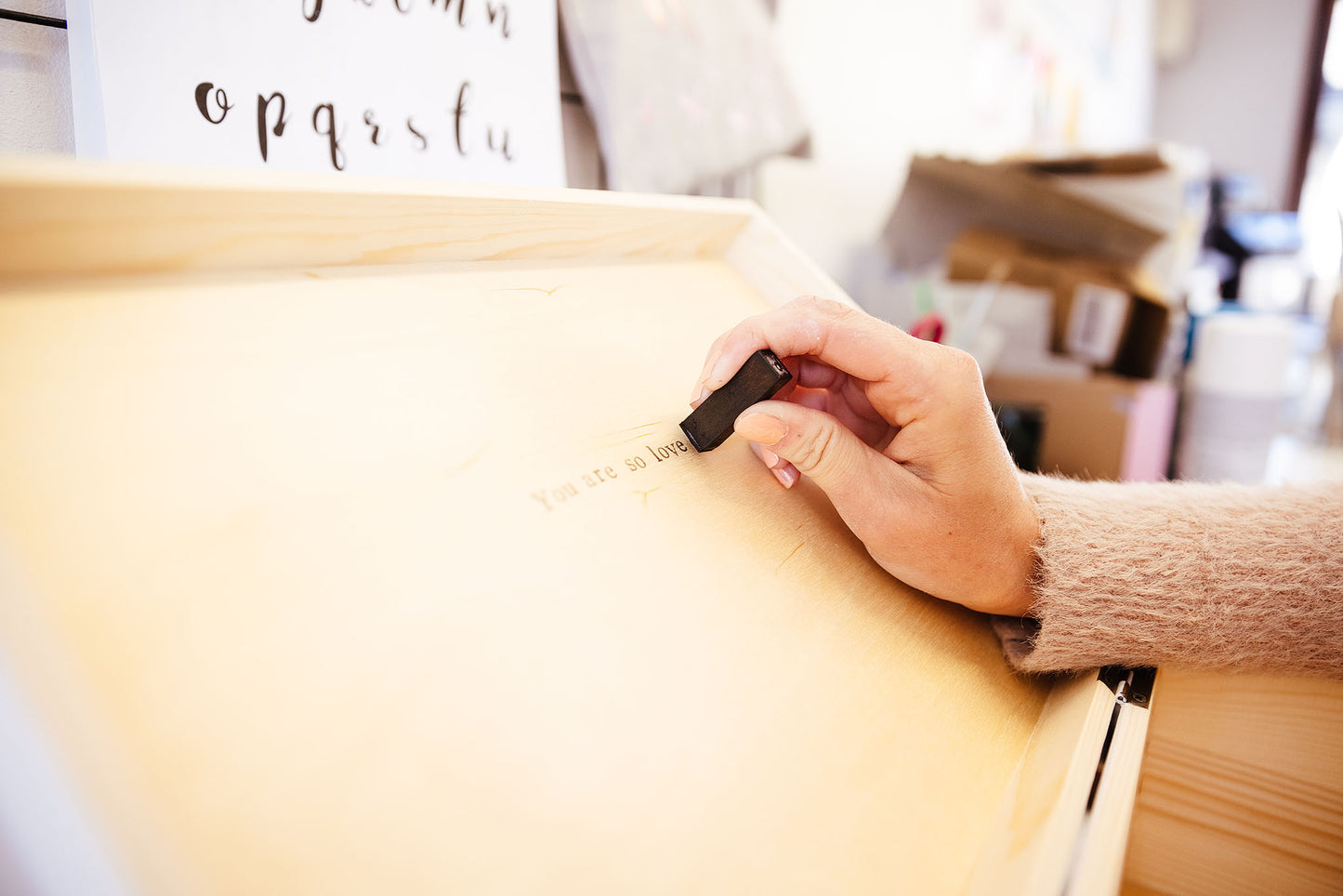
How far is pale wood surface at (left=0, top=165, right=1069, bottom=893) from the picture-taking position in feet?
0.80

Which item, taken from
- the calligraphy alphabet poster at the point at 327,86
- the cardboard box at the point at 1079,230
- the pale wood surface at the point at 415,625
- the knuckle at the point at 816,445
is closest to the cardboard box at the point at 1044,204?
the cardboard box at the point at 1079,230

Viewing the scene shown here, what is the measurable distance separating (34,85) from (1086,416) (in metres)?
1.48

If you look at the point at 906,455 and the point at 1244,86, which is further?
the point at 1244,86

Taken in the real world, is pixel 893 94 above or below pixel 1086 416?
above

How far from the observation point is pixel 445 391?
1.27 ft

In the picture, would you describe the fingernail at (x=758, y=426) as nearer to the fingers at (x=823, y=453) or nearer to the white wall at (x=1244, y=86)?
the fingers at (x=823, y=453)

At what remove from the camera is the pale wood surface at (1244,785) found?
1.54ft

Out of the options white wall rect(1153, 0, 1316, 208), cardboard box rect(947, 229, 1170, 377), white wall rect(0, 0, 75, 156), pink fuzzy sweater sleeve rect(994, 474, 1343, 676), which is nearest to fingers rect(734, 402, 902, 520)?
pink fuzzy sweater sleeve rect(994, 474, 1343, 676)

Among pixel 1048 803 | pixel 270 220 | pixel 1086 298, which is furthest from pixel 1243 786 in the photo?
pixel 1086 298

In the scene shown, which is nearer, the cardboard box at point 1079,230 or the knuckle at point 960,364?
the knuckle at point 960,364

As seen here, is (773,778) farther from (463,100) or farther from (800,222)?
(800,222)

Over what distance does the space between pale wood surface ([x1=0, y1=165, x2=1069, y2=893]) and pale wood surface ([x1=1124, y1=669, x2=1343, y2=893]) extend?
143mm

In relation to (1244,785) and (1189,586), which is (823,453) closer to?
(1189,586)

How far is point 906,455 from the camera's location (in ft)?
1.64
